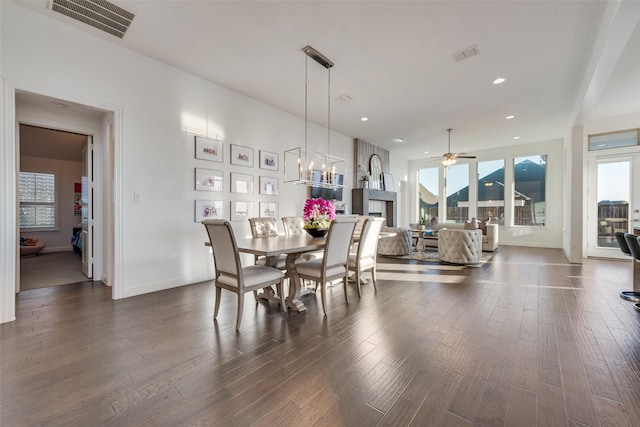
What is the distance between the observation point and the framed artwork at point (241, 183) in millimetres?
4492

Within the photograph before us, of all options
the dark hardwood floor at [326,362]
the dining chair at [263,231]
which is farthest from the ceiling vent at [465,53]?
the dining chair at [263,231]

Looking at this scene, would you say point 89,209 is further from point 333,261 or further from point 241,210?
point 333,261

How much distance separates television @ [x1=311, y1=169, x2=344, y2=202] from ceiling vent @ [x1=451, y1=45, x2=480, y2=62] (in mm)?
3374

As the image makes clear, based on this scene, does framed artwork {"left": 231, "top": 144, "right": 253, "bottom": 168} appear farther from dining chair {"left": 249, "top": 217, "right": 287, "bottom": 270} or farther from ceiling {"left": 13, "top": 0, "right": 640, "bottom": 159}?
dining chair {"left": 249, "top": 217, "right": 287, "bottom": 270}

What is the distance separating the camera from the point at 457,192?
9414 millimetres

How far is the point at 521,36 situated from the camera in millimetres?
3014

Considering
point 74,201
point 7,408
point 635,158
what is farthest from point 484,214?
point 74,201

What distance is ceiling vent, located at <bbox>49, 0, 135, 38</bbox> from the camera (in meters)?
2.59

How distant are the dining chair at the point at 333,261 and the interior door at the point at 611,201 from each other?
6.45 m

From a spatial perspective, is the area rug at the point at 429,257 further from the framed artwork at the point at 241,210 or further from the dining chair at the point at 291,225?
the framed artwork at the point at 241,210

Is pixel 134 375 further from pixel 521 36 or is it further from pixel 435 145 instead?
pixel 435 145

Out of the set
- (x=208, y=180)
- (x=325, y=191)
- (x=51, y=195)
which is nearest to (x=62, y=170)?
(x=51, y=195)

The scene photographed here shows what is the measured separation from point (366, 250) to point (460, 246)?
2697mm

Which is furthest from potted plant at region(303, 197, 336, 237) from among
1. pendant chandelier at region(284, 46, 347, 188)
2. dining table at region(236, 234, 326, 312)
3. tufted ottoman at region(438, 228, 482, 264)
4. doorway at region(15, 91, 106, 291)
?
tufted ottoman at region(438, 228, 482, 264)
